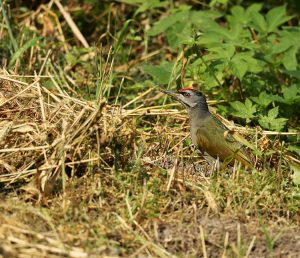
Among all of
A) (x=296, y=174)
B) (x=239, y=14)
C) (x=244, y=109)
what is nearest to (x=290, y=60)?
(x=244, y=109)

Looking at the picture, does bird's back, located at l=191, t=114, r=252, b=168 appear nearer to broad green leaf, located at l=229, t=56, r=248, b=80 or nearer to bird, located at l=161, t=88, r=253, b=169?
bird, located at l=161, t=88, r=253, b=169

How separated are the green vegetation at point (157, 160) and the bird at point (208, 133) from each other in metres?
0.13

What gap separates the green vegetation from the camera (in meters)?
4.74

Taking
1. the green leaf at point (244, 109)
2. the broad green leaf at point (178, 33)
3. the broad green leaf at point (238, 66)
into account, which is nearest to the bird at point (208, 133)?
the green leaf at point (244, 109)

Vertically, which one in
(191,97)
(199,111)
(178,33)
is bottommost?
(199,111)

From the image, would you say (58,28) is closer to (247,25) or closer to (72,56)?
(72,56)

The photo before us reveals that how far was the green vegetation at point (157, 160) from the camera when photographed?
4738 mm

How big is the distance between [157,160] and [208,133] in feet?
1.91

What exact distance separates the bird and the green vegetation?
0.42 feet

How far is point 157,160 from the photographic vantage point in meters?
6.01

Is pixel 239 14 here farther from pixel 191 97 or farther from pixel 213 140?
pixel 213 140

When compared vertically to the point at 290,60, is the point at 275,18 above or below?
above

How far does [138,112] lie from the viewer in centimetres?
643

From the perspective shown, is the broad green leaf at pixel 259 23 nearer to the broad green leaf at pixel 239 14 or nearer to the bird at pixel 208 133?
the broad green leaf at pixel 239 14
